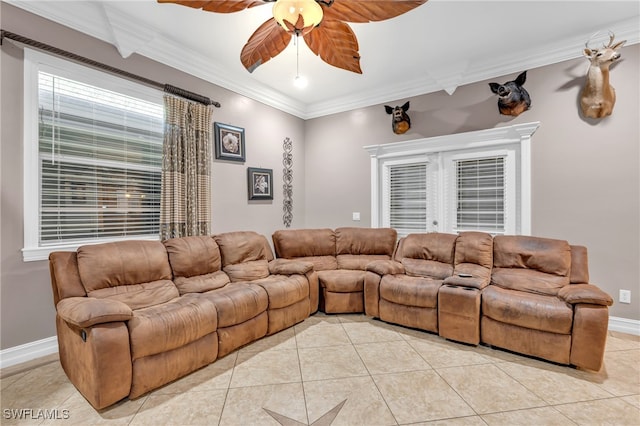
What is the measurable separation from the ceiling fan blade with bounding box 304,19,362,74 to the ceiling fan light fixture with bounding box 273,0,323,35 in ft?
0.94

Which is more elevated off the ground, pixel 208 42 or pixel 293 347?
pixel 208 42

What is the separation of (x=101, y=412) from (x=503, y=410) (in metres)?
2.60

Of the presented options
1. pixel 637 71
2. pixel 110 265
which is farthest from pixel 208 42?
pixel 637 71

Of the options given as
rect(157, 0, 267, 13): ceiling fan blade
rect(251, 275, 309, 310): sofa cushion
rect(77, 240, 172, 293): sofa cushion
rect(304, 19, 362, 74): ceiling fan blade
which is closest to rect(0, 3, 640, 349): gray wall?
rect(77, 240, 172, 293): sofa cushion

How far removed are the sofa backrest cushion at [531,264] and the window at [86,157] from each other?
3832mm

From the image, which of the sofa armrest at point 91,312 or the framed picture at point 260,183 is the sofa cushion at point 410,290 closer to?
the framed picture at point 260,183

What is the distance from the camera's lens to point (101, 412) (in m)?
1.88

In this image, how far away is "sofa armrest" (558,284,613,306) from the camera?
2.28 meters

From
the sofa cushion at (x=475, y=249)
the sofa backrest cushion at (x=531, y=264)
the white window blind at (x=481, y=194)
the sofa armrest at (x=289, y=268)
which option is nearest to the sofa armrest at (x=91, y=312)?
the sofa armrest at (x=289, y=268)

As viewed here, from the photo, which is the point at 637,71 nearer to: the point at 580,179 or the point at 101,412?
the point at 580,179

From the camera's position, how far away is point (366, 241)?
14.0ft

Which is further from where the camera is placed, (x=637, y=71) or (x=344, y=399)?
(x=637, y=71)

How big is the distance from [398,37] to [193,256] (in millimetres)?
3178

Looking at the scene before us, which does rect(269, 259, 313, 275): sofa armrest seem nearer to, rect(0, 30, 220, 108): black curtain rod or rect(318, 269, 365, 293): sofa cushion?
rect(318, 269, 365, 293): sofa cushion
